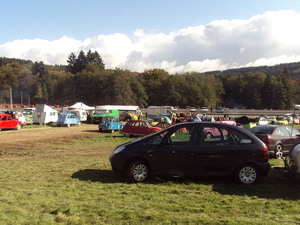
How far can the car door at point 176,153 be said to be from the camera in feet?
23.2

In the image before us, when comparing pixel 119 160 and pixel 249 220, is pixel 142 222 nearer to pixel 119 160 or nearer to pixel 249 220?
pixel 249 220

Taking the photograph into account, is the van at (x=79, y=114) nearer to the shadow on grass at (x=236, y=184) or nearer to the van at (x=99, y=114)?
the van at (x=99, y=114)

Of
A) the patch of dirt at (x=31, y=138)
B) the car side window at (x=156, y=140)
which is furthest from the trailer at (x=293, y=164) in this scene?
the patch of dirt at (x=31, y=138)

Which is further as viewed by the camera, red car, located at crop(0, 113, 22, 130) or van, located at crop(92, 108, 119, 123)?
van, located at crop(92, 108, 119, 123)

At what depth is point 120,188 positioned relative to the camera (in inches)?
265

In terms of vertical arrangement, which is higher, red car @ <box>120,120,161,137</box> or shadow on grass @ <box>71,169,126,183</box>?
red car @ <box>120,120,161,137</box>

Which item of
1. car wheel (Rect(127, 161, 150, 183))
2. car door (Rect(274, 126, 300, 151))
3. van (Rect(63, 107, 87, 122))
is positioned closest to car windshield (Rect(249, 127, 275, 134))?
car door (Rect(274, 126, 300, 151))

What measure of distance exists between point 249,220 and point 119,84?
234 feet

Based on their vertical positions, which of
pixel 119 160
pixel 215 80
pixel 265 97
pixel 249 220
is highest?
pixel 215 80

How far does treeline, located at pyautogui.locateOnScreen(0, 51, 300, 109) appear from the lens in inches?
3132

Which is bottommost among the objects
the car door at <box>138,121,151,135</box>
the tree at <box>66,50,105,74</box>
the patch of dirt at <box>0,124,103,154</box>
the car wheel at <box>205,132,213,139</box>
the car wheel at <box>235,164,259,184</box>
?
the patch of dirt at <box>0,124,103,154</box>

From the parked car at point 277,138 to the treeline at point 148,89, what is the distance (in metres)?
64.4

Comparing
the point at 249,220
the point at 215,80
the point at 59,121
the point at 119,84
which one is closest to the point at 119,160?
the point at 249,220

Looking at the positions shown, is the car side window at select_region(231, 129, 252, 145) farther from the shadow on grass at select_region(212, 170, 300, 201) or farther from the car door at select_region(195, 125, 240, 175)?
the shadow on grass at select_region(212, 170, 300, 201)
